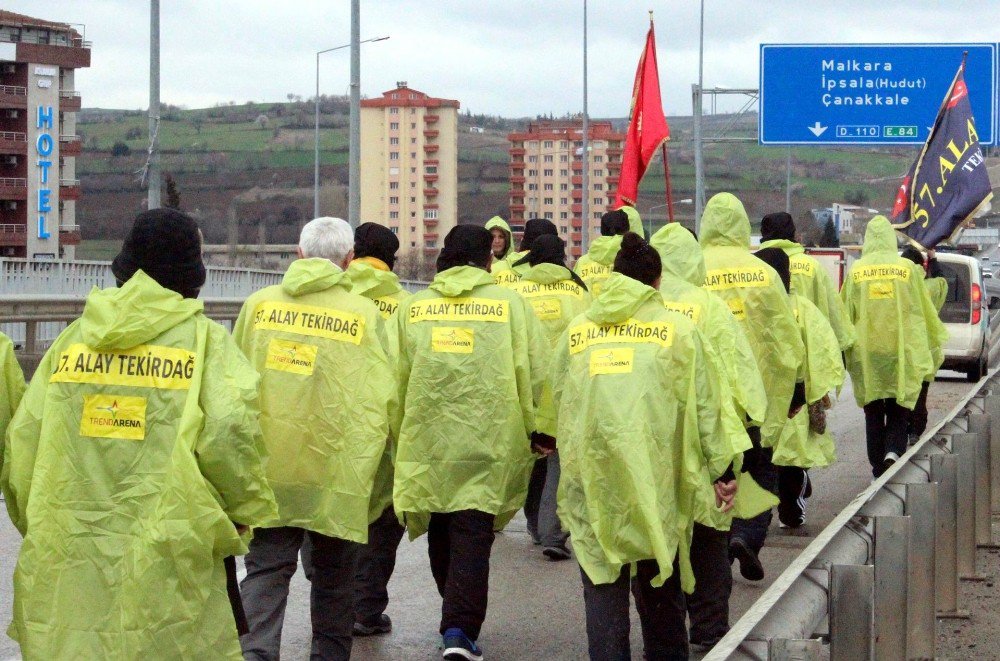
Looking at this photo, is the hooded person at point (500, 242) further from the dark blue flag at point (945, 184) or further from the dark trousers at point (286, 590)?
the dark blue flag at point (945, 184)

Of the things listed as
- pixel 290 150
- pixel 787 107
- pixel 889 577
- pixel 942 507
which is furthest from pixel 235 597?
pixel 290 150

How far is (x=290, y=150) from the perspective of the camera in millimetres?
162750

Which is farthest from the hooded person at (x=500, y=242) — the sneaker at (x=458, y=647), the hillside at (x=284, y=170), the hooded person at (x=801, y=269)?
the hillside at (x=284, y=170)

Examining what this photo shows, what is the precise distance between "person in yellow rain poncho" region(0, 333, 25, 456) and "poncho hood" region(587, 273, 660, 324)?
6.96 ft

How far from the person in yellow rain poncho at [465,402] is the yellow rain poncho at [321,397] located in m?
0.92

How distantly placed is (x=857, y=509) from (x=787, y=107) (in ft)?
77.9

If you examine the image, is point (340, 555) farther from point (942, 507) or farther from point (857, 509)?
point (942, 507)

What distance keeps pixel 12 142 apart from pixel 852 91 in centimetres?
6569

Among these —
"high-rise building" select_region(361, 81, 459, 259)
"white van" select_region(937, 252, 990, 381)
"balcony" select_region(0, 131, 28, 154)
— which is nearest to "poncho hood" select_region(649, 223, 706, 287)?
"white van" select_region(937, 252, 990, 381)

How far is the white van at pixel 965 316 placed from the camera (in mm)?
22234

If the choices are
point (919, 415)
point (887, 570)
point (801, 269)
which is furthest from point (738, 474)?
point (919, 415)

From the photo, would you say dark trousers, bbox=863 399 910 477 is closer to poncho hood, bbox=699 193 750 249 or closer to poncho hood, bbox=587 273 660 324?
poncho hood, bbox=699 193 750 249

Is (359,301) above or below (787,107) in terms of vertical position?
below

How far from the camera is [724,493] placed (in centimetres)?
604
